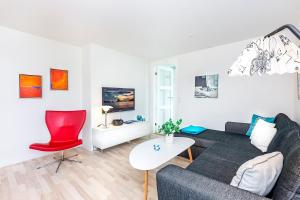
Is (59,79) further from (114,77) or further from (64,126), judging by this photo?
(114,77)

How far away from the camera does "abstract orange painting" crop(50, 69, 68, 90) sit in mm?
3004

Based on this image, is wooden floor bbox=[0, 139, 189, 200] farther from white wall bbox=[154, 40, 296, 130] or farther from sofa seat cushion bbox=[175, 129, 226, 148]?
white wall bbox=[154, 40, 296, 130]

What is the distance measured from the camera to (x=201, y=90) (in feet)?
11.9

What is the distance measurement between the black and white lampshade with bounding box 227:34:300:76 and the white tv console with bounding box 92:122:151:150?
2637mm

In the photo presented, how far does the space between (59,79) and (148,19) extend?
219cm

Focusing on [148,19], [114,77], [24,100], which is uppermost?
[148,19]

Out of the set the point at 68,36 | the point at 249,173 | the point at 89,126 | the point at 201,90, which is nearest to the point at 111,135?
the point at 89,126

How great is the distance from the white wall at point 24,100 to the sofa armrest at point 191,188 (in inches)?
109

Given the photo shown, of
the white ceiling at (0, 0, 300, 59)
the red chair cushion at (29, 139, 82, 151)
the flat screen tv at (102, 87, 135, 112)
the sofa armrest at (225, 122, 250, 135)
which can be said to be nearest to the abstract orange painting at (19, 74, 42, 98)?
the white ceiling at (0, 0, 300, 59)

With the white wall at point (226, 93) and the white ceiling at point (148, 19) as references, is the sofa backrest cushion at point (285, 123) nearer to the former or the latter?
the white wall at point (226, 93)

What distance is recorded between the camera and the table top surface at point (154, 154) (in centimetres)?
162

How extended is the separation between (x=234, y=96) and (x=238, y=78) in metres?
0.38

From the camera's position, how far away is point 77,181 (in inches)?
81.4

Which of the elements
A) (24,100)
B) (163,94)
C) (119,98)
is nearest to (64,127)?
(24,100)
